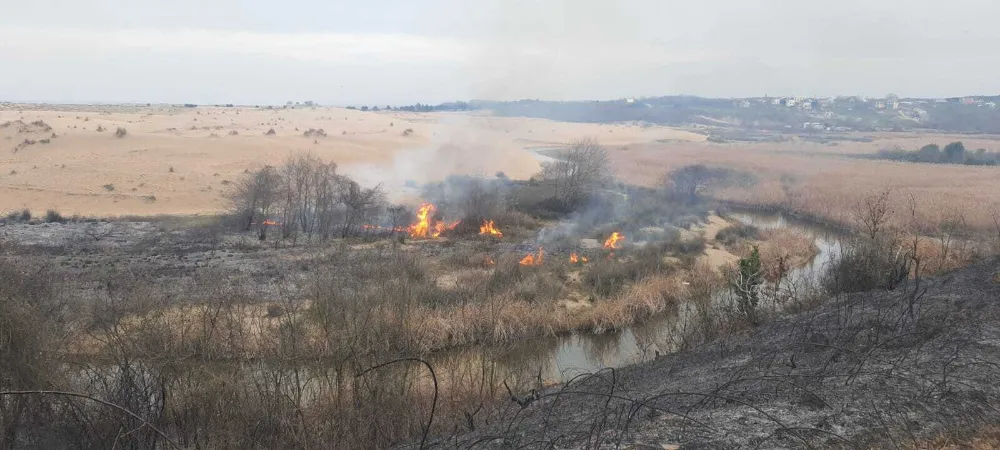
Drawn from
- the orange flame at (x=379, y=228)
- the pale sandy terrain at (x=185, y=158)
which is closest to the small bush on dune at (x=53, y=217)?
the pale sandy terrain at (x=185, y=158)

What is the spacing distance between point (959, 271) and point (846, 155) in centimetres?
4951

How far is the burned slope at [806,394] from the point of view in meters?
6.71

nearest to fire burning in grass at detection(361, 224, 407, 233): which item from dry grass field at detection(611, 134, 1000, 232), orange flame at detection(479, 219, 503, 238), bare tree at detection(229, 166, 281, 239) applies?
orange flame at detection(479, 219, 503, 238)

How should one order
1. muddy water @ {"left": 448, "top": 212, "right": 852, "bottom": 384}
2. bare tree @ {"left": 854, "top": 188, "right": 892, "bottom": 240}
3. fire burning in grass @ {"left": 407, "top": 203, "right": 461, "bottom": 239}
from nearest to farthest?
muddy water @ {"left": 448, "top": 212, "right": 852, "bottom": 384} → bare tree @ {"left": 854, "top": 188, "right": 892, "bottom": 240} → fire burning in grass @ {"left": 407, "top": 203, "right": 461, "bottom": 239}

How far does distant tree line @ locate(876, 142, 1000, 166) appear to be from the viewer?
52.5 m

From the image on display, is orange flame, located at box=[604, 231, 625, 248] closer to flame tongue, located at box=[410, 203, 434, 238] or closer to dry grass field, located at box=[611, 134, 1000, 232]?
flame tongue, located at box=[410, 203, 434, 238]

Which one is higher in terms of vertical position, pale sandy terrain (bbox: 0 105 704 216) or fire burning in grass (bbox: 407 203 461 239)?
pale sandy terrain (bbox: 0 105 704 216)

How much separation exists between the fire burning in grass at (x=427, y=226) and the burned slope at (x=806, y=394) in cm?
1805

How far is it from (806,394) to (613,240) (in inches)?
777

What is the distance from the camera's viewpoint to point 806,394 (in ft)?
26.1

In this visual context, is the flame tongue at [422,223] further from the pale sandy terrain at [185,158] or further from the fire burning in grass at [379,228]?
the pale sandy terrain at [185,158]

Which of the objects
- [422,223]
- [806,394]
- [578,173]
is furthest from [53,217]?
[806,394]

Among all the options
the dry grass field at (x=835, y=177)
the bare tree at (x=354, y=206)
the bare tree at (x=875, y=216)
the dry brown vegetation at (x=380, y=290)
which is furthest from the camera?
the dry grass field at (x=835, y=177)

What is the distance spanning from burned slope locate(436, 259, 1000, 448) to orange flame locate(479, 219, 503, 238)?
1710 cm
